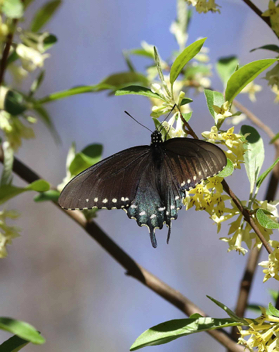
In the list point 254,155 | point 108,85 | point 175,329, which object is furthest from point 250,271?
point 108,85

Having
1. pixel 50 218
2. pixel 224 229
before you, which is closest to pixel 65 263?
pixel 50 218

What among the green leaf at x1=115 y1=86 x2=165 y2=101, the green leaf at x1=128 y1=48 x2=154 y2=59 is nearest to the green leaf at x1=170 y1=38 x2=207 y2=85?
the green leaf at x1=115 y1=86 x2=165 y2=101

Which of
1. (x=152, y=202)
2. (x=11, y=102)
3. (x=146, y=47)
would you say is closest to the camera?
(x=152, y=202)

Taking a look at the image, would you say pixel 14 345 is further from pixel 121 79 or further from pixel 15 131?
pixel 121 79

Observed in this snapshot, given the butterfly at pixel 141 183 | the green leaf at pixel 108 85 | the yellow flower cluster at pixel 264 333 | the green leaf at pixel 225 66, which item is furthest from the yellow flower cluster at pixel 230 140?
the green leaf at pixel 225 66

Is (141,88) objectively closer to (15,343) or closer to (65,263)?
(15,343)

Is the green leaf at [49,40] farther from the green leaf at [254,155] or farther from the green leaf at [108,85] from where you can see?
the green leaf at [254,155]
